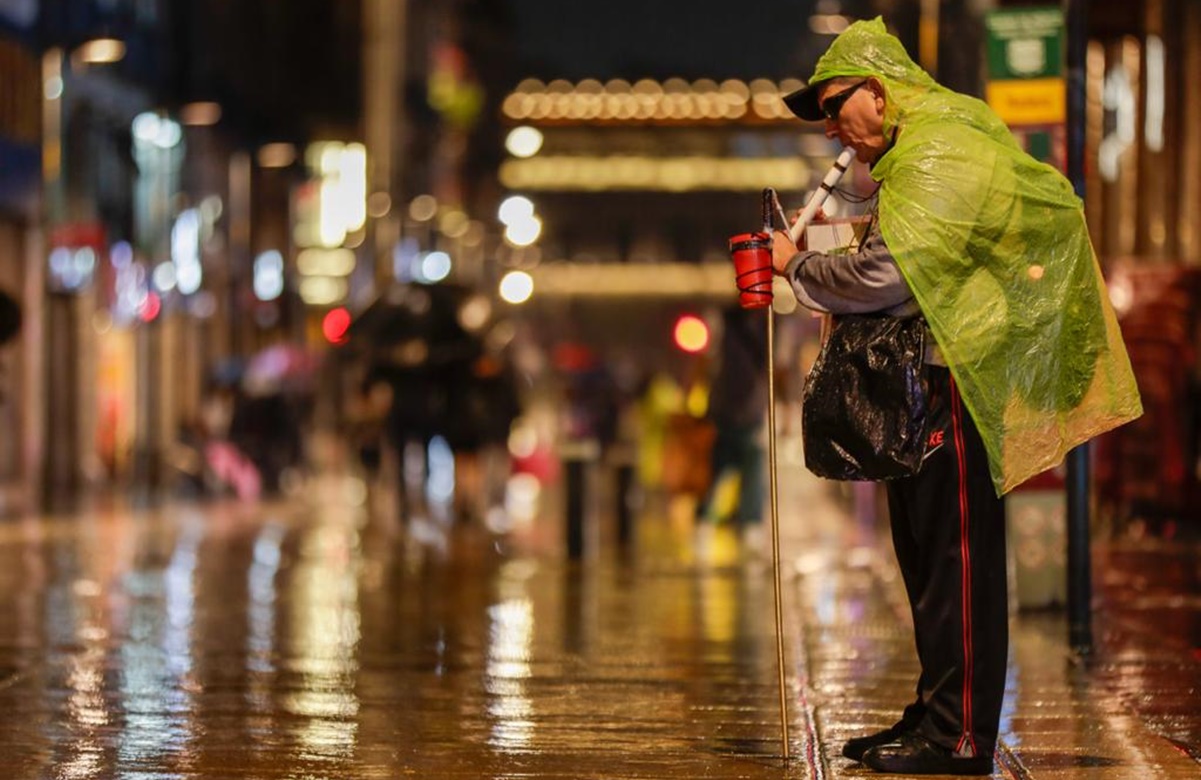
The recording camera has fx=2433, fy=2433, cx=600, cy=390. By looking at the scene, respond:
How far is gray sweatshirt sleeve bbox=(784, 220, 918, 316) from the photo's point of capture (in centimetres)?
669

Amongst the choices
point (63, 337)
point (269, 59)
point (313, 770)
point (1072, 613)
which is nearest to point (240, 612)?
point (1072, 613)

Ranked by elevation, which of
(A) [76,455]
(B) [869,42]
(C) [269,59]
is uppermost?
(C) [269,59]

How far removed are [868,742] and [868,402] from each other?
103 cm

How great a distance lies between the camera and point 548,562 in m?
16.7

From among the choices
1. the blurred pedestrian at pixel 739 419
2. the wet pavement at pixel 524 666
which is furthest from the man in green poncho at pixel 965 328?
the blurred pedestrian at pixel 739 419

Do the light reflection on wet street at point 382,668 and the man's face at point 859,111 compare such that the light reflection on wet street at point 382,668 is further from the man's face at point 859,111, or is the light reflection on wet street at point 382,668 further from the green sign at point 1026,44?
the green sign at point 1026,44

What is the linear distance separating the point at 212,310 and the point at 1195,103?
30.8 meters

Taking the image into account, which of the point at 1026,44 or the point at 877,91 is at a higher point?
the point at 1026,44

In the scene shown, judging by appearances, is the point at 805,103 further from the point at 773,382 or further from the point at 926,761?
the point at 926,761

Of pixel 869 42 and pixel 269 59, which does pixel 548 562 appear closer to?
pixel 869 42

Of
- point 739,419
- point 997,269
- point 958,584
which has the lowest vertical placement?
point 739,419

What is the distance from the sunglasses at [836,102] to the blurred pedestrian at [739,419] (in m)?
13.1

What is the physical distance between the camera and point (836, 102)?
22.9 feet

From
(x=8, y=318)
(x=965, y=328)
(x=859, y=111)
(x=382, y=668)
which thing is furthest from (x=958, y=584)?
(x=8, y=318)
